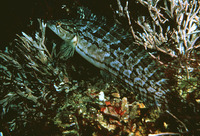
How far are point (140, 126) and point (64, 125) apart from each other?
4.74 feet

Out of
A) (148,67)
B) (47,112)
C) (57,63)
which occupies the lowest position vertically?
(47,112)

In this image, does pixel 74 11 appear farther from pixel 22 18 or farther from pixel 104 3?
pixel 22 18

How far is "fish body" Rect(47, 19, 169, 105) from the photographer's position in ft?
8.68

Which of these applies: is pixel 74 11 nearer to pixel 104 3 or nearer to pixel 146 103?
pixel 104 3

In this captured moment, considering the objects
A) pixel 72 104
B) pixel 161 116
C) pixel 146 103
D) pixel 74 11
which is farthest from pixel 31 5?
pixel 161 116

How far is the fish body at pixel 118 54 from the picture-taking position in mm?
2645

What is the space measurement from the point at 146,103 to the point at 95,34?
2087mm

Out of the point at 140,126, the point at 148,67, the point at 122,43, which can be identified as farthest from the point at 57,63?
the point at 140,126

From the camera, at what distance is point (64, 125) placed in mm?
2447

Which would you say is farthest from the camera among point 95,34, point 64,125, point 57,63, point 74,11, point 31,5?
point 74,11

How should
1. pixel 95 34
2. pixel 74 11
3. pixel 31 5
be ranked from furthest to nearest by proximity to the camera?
pixel 74 11, pixel 31 5, pixel 95 34

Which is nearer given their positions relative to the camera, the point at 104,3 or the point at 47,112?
the point at 47,112

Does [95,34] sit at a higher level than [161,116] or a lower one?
higher

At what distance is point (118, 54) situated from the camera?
3090mm
